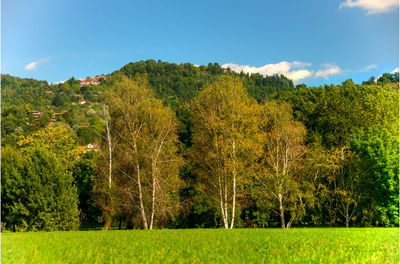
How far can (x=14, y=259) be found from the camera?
17625 millimetres

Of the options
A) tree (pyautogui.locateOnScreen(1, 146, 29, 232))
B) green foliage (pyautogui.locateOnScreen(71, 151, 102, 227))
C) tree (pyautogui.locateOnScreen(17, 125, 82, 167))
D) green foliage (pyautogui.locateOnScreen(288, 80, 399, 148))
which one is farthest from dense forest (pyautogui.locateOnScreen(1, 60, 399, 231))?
tree (pyautogui.locateOnScreen(17, 125, 82, 167))

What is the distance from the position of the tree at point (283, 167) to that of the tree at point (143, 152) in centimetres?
1122

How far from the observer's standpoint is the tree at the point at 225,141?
146ft

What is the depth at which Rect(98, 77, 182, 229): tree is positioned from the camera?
45188 mm

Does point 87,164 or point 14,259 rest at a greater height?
point 87,164

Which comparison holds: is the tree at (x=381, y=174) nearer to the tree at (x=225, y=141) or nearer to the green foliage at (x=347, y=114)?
the green foliage at (x=347, y=114)

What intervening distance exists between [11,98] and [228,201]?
439 feet

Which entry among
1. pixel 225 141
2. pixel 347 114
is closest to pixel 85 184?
pixel 225 141

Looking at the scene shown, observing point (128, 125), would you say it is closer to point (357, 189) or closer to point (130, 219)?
point (130, 219)

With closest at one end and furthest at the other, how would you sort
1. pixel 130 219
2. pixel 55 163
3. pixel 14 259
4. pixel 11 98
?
pixel 14 259, pixel 55 163, pixel 130 219, pixel 11 98

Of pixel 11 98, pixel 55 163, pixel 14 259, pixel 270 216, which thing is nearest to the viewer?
pixel 14 259

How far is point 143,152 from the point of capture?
151 ft

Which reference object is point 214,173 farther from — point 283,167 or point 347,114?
point 347,114

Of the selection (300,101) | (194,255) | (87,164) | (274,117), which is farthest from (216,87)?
(194,255)
